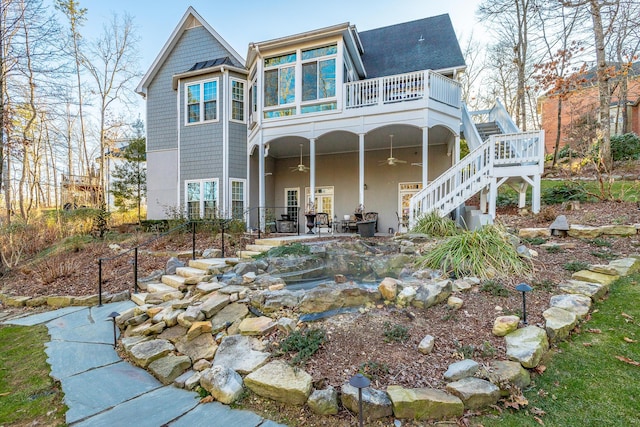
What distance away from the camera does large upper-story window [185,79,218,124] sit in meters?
11.7

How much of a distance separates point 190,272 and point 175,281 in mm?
333

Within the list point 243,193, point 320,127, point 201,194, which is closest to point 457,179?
point 320,127

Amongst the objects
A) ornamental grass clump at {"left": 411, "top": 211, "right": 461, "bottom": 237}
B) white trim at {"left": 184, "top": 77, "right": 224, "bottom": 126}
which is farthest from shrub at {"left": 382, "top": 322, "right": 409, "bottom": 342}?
white trim at {"left": 184, "top": 77, "right": 224, "bottom": 126}

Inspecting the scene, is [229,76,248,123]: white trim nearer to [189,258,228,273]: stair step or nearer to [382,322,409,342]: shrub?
[189,258,228,273]: stair step

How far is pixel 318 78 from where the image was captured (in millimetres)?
9719

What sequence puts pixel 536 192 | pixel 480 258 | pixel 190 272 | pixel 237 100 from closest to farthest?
pixel 480 258
pixel 190 272
pixel 536 192
pixel 237 100

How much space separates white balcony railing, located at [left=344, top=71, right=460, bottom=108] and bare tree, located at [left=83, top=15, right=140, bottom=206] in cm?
1447

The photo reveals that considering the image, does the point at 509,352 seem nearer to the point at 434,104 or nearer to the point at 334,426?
the point at 334,426

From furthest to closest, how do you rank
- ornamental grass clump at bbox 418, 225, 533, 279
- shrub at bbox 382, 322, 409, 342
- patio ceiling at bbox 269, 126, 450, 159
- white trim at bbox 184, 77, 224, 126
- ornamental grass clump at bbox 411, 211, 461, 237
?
white trim at bbox 184, 77, 224, 126 < patio ceiling at bbox 269, 126, 450, 159 < ornamental grass clump at bbox 411, 211, 461, 237 < ornamental grass clump at bbox 418, 225, 533, 279 < shrub at bbox 382, 322, 409, 342

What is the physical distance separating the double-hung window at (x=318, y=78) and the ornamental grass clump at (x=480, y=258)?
253 inches

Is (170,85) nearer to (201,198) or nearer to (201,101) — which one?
(201,101)

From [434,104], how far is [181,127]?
31.6ft

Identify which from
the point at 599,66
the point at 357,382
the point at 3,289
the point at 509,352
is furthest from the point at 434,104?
the point at 3,289

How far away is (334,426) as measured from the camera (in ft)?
7.06
